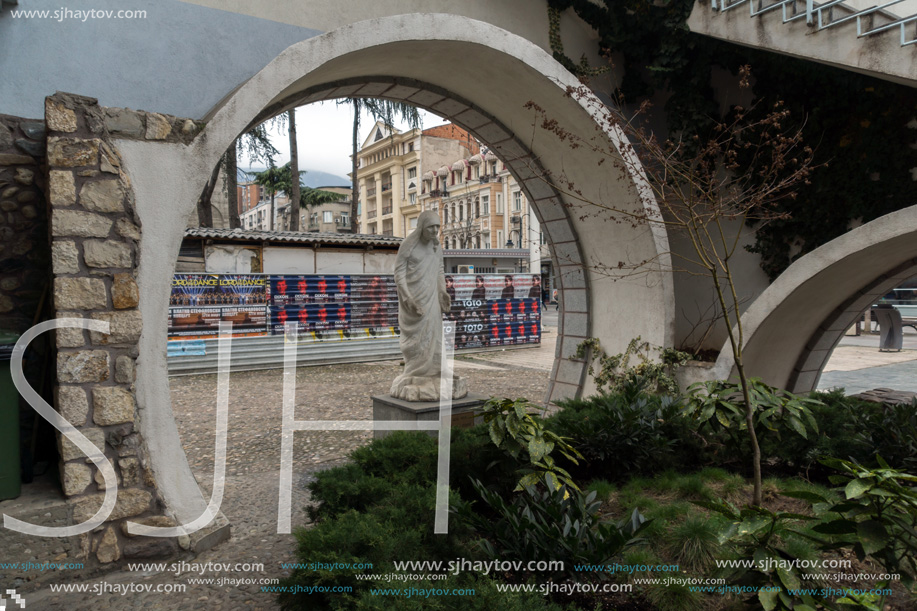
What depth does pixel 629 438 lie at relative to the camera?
4469 millimetres

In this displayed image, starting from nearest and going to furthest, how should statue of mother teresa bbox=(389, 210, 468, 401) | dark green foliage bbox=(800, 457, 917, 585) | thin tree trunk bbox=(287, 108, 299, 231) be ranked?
dark green foliage bbox=(800, 457, 917, 585), statue of mother teresa bbox=(389, 210, 468, 401), thin tree trunk bbox=(287, 108, 299, 231)

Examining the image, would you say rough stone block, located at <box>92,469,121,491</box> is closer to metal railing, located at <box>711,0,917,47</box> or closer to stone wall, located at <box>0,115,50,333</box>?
stone wall, located at <box>0,115,50,333</box>

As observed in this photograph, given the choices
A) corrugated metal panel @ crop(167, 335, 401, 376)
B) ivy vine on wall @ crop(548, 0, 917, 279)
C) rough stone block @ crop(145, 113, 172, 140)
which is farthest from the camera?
corrugated metal panel @ crop(167, 335, 401, 376)

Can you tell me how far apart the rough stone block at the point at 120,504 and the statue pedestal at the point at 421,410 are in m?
2.34

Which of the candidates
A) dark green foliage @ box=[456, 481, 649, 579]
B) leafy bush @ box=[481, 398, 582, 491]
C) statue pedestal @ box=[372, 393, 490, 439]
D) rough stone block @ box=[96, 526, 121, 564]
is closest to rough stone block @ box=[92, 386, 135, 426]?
rough stone block @ box=[96, 526, 121, 564]

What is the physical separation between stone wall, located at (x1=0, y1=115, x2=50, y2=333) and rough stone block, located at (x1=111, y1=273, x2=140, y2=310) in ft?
2.08

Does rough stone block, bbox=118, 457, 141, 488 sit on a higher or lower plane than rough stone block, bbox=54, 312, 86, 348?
lower

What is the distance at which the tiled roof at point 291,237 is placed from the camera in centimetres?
1302

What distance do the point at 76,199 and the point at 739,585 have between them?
13.1ft

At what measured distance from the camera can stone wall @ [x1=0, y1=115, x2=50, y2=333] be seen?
12.4ft

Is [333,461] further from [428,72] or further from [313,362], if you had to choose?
[313,362]

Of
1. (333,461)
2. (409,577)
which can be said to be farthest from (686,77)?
(409,577)

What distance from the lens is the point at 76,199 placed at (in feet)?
11.6

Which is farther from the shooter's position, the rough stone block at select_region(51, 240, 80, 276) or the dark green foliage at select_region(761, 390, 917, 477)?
the dark green foliage at select_region(761, 390, 917, 477)
